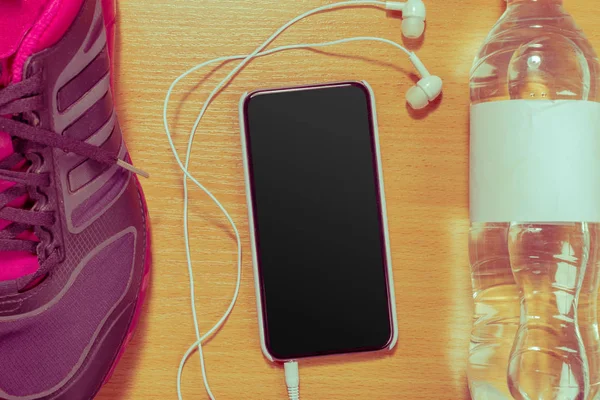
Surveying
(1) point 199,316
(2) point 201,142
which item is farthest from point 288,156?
(1) point 199,316

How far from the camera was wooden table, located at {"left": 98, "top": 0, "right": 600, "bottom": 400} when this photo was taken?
629mm

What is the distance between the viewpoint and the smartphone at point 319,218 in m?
0.63

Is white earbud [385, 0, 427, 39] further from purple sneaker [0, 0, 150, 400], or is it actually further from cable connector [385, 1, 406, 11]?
purple sneaker [0, 0, 150, 400]

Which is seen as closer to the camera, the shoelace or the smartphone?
the shoelace

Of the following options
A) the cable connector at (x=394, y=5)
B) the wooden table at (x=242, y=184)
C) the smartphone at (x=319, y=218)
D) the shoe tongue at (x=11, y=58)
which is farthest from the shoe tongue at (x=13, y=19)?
the cable connector at (x=394, y=5)

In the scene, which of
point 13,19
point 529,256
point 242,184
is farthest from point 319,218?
point 13,19

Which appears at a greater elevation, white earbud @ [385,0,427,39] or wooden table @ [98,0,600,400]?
white earbud @ [385,0,427,39]

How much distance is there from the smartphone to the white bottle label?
0.13 metres

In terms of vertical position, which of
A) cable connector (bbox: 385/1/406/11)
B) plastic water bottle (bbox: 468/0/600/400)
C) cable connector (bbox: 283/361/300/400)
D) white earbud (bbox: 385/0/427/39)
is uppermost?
cable connector (bbox: 385/1/406/11)

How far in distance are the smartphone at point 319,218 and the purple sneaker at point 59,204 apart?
0.15 metres

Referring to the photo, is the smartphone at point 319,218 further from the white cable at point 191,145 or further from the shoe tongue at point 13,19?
the shoe tongue at point 13,19

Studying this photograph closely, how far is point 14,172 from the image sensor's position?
0.53 metres

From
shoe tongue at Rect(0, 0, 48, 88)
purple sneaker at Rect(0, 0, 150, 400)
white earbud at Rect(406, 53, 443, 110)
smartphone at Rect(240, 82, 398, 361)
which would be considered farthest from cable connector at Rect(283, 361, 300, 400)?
shoe tongue at Rect(0, 0, 48, 88)

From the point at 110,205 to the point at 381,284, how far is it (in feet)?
0.97
